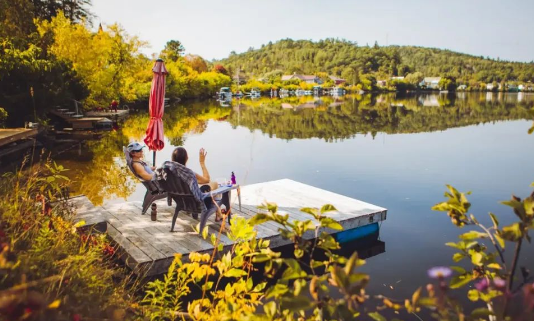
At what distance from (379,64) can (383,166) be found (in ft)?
494

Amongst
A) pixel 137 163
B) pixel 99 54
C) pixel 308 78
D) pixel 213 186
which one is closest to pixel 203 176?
pixel 213 186

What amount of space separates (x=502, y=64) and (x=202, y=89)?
140 m

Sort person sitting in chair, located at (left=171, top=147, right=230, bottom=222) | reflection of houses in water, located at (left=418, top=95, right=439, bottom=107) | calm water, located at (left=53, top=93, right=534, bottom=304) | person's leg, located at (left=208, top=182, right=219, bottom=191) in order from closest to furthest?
person sitting in chair, located at (left=171, top=147, right=230, bottom=222) < person's leg, located at (left=208, top=182, right=219, bottom=191) < calm water, located at (left=53, top=93, right=534, bottom=304) < reflection of houses in water, located at (left=418, top=95, right=439, bottom=107)

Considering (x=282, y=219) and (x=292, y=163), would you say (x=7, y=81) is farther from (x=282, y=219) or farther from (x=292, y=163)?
(x=282, y=219)

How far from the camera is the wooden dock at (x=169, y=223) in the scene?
201 inches

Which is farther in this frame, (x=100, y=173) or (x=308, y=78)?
(x=308, y=78)

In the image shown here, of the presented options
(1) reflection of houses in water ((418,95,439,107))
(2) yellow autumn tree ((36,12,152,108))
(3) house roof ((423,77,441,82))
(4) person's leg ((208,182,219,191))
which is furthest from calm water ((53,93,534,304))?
(3) house roof ((423,77,441,82))

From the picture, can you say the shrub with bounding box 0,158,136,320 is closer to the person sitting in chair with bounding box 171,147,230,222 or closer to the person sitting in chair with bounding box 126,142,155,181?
the person sitting in chair with bounding box 171,147,230,222

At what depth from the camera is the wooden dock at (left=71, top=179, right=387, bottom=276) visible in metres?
5.09

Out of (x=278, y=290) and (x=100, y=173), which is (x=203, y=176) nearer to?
(x=278, y=290)

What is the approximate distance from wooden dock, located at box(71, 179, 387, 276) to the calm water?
2.57ft

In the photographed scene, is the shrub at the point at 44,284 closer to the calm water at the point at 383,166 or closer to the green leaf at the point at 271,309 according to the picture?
the green leaf at the point at 271,309

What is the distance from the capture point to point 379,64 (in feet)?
513

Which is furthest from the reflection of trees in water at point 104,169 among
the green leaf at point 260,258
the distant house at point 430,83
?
the distant house at point 430,83
